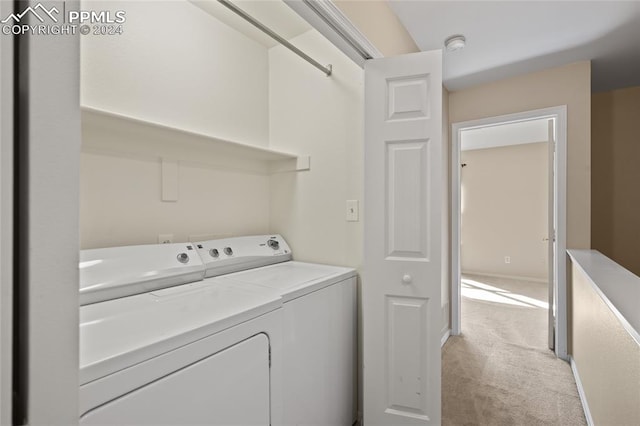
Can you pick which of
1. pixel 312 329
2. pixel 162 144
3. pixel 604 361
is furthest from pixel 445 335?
pixel 162 144

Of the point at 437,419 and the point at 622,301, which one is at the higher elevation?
the point at 622,301

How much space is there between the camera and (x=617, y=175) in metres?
3.15

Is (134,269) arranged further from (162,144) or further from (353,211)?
(353,211)

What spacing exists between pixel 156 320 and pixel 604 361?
205cm

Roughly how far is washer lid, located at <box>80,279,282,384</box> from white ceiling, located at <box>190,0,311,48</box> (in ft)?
5.27

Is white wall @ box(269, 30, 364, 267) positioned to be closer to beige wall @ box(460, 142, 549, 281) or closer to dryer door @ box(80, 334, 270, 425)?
dryer door @ box(80, 334, 270, 425)

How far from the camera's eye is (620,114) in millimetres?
3176

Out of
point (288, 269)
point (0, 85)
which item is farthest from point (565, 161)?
point (0, 85)

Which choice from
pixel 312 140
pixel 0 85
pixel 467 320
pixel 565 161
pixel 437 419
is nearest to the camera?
pixel 0 85

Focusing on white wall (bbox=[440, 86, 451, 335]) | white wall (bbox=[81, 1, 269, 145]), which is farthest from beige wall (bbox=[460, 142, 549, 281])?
white wall (bbox=[81, 1, 269, 145])

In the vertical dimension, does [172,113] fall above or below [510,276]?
above

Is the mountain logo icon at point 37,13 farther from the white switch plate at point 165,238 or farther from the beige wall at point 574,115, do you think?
the beige wall at point 574,115

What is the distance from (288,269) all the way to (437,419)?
1126 millimetres

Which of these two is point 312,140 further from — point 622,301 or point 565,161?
point 565,161
